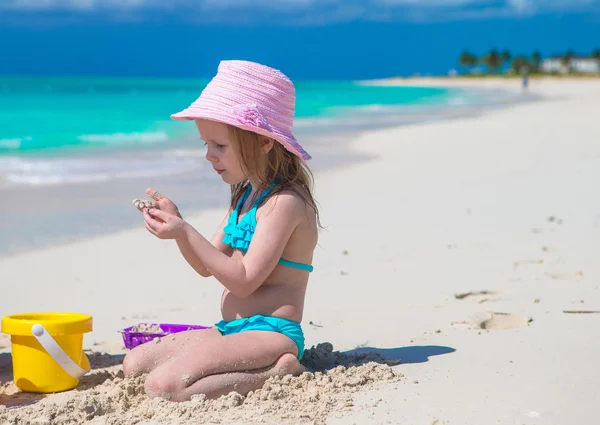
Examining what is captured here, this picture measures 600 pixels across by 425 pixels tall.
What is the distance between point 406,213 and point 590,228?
1.61m

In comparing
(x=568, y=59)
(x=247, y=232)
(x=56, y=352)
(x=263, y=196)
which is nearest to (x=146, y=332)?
(x=56, y=352)

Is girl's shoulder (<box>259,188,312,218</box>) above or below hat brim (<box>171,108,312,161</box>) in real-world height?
below

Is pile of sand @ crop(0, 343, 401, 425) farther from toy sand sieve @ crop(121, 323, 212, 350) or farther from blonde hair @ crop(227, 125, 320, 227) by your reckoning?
blonde hair @ crop(227, 125, 320, 227)

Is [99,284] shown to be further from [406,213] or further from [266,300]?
[406,213]

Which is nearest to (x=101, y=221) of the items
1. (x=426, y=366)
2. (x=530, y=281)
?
(x=530, y=281)

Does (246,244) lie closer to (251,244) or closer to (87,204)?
(251,244)

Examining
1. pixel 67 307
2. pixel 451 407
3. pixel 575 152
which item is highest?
pixel 575 152

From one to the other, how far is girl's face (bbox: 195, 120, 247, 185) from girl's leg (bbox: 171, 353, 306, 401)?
739mm

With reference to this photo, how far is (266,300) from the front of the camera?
3.17 m

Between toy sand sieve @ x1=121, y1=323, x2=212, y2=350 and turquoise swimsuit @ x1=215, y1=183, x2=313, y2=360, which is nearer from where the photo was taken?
turquoise swimsuit @ x1=215, y1=183, x2=313, y2=360

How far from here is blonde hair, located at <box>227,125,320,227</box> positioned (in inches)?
123

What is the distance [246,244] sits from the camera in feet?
10.4

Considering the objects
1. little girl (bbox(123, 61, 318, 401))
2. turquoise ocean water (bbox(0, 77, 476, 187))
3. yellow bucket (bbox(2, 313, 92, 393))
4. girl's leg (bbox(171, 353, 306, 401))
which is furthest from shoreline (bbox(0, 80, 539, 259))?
girl's leg (bbox(171, 353, 306, 401))

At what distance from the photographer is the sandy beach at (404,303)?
111 inches
